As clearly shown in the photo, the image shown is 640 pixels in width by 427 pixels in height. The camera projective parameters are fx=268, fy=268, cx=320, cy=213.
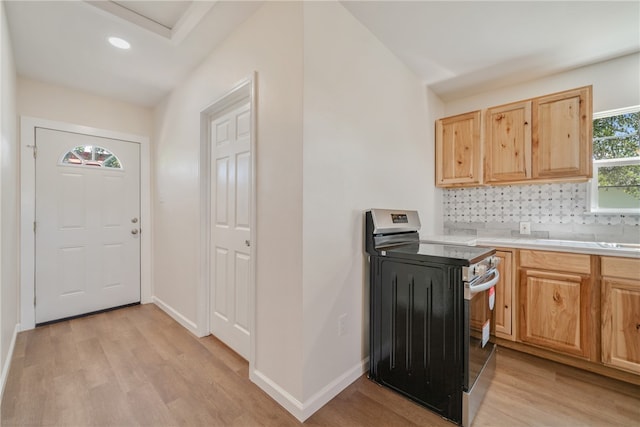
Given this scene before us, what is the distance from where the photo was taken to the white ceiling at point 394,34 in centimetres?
182

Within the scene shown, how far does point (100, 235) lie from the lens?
314cm

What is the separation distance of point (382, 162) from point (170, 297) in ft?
8.85

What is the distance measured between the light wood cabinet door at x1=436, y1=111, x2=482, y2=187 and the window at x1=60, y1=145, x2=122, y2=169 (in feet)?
12.5

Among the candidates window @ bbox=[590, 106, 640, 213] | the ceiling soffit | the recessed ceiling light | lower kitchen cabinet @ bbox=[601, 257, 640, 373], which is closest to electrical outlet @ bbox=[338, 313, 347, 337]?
lower kitchen cabinet @ bbox=[601, 257, 640, 373]

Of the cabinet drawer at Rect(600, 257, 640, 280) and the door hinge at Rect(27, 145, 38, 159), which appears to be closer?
the cabinet drawer at Rect(600, 257, 640, 280)

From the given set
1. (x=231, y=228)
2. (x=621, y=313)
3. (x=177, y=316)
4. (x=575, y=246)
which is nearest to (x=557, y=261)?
(x=575, y=246)

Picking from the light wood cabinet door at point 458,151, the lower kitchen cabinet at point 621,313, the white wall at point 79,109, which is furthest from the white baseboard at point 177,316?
the lower kitchen cabinet at point 621,313

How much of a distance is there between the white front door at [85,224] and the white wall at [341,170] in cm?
289

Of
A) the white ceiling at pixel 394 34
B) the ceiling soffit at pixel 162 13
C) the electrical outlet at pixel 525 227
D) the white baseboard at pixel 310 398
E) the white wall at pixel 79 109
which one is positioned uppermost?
the ceiling soffit at pixel 162 13

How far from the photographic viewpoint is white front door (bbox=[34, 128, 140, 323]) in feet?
9.23

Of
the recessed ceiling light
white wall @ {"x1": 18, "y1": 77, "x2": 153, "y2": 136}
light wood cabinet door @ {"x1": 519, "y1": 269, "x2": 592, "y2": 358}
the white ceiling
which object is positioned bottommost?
light wood cabinet door @ {"x1": 519, "y1": 269, "x2": 592, "y2": 358}

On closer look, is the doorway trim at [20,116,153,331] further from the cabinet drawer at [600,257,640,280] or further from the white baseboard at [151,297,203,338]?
the cabinet drawer at [600,257,640,280]

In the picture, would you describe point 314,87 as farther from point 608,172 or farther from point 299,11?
point 608,172

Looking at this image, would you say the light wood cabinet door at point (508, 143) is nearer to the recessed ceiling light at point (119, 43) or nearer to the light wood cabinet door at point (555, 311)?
the light wood cabinet door at point (555, 311)
